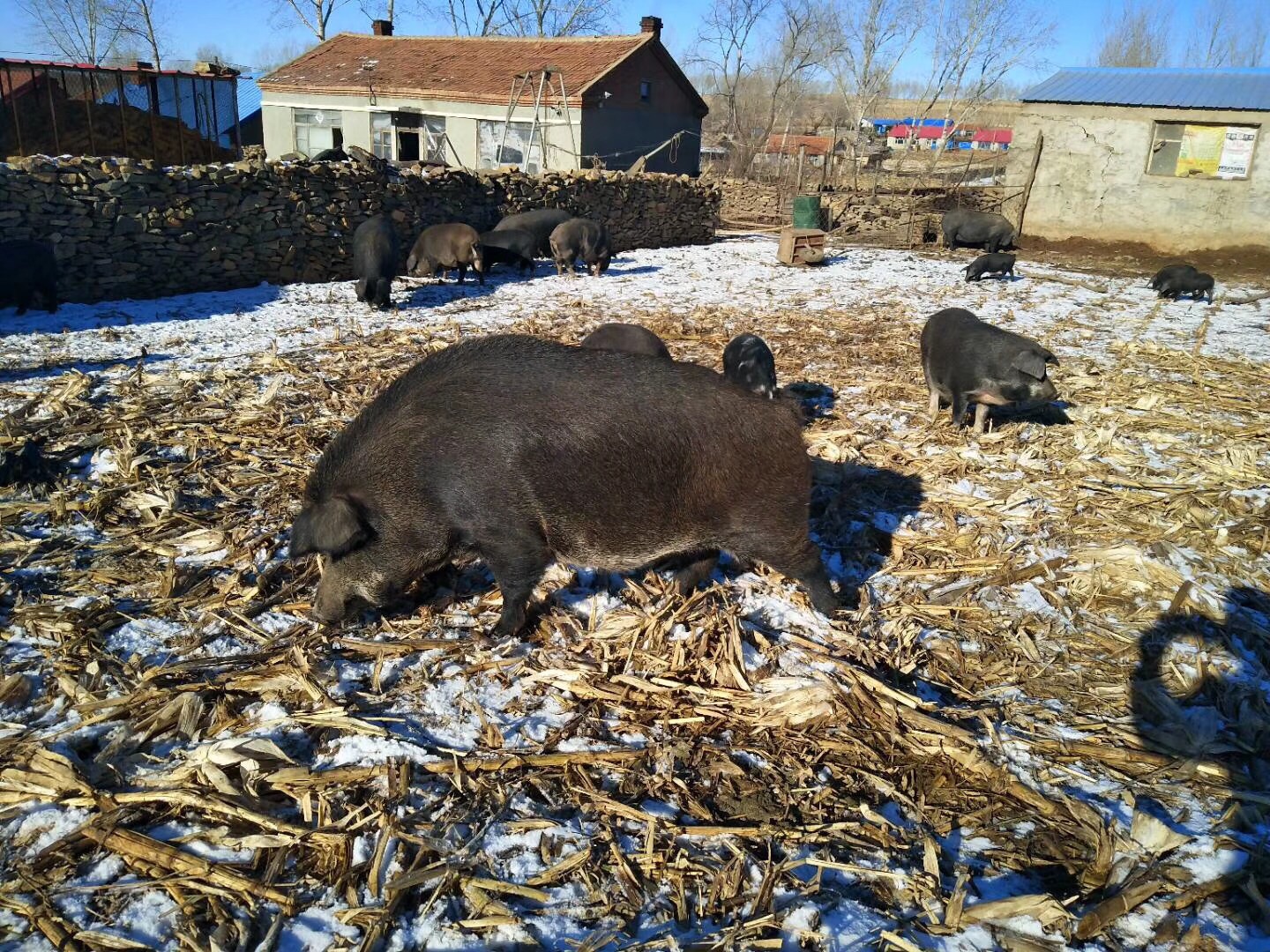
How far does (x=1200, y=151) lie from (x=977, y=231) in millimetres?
5179

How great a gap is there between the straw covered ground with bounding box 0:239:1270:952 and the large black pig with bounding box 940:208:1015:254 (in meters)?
15.6

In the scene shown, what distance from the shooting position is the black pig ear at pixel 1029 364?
6844 millimetres

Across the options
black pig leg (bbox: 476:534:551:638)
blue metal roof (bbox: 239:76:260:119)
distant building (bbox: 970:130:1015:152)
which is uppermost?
distant building (bbox: 970:130:1015:152)

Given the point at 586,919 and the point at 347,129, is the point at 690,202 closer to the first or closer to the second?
the point at 347,129

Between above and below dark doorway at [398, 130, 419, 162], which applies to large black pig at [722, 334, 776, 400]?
below

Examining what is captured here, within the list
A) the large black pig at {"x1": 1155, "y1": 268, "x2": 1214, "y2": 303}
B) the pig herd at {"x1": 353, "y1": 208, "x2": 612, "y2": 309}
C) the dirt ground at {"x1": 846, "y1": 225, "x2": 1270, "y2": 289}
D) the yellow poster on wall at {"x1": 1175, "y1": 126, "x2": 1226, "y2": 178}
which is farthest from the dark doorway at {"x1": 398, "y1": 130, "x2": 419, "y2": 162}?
the large black pig at {"x1": 1155, "y1": 268, "x2": 1214, "y2": 303}

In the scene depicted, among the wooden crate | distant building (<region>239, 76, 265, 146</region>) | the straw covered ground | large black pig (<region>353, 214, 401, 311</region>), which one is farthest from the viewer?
distant building (<region>239, 76, 265, 146</region>)

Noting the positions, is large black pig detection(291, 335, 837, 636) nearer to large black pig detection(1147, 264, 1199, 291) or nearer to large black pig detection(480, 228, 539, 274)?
large black pig detection(480, 228, 539, 274)

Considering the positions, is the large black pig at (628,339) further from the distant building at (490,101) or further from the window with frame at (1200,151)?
the distant building at (490,101)

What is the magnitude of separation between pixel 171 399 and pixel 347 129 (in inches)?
1064

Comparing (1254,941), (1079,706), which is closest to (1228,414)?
(1079,706)

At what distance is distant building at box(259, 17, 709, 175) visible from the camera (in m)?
27.0

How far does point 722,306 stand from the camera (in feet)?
42.8

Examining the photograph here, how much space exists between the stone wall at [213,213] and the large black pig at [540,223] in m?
0.82
